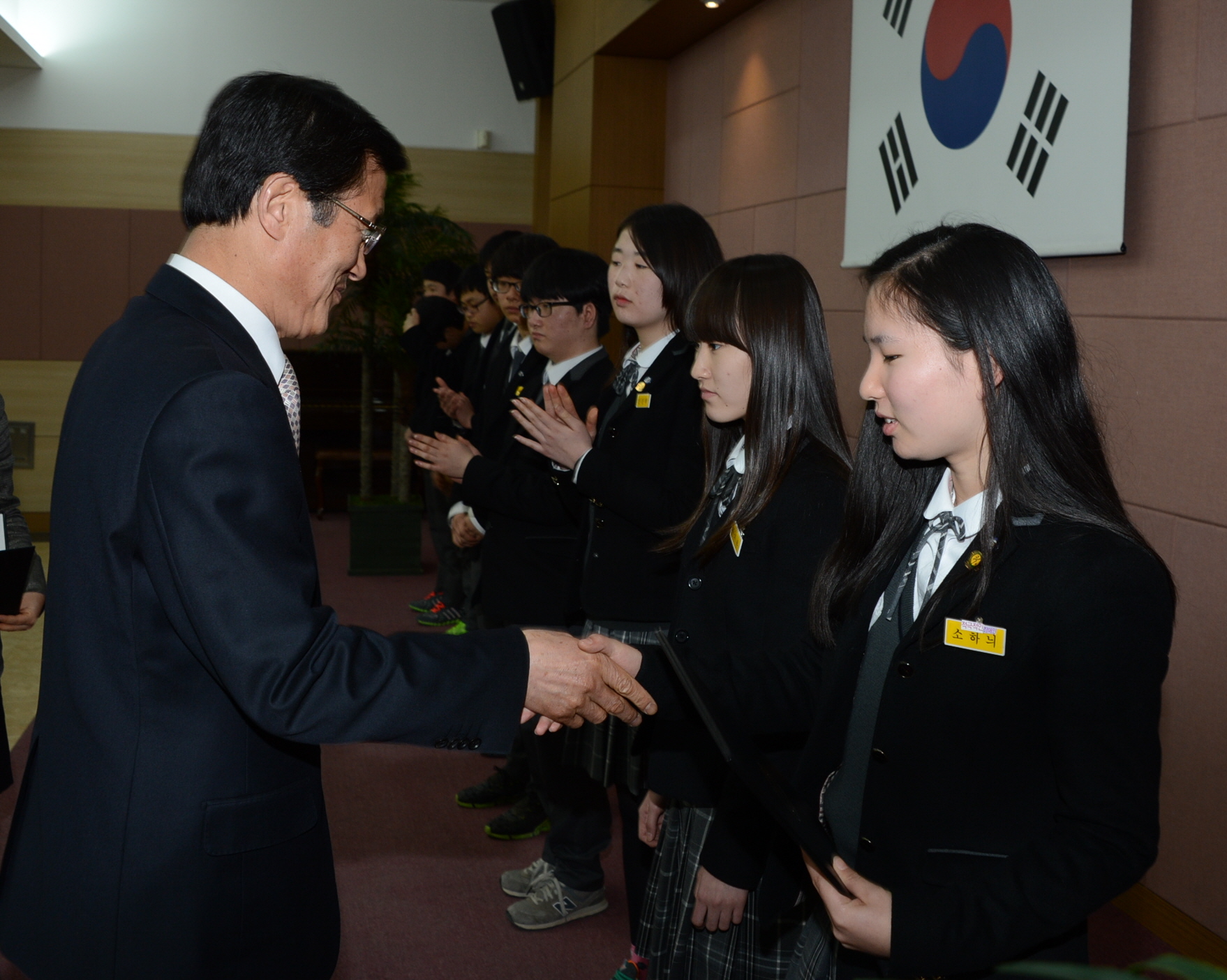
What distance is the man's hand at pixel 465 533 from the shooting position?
412cm

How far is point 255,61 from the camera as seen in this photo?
875 cm

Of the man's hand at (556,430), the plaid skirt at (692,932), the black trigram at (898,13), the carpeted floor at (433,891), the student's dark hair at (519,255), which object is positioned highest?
the black trigram at (898,13)

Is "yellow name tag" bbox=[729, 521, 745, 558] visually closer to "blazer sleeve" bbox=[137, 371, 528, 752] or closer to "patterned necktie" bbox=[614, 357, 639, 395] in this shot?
"blazer sleeve" bbox=[137, 371, 528, 752]

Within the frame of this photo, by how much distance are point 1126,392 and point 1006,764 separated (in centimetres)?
194

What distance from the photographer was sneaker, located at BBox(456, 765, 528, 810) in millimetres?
3746

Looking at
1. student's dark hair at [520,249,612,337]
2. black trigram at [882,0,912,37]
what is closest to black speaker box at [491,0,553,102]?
black trigram at [882,0,912,37]

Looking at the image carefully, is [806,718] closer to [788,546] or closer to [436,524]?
[788,546]

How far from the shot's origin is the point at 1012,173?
317 cm

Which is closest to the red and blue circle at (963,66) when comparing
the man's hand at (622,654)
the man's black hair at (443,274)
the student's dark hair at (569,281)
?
the student's dark hair at (569,281)

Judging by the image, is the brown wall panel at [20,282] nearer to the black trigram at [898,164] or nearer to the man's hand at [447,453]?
the man's hand at [447,453]

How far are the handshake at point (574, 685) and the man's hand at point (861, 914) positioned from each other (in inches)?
15.9

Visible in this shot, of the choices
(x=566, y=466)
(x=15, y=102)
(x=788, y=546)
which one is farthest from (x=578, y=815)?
(x=15, y=102)

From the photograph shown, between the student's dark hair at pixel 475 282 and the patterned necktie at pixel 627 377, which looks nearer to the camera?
the patterned necktie at pixel 627 377

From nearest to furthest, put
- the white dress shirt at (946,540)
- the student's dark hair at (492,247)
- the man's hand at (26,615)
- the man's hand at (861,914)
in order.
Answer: the man's hand at (861,914) → the white dress shirt at (946,540) → the man's hand at (26,615) → the student's dark hair at (492,247)
